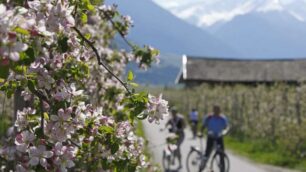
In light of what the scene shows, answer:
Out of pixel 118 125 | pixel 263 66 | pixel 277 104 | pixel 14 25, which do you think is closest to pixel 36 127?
pixel 118 125

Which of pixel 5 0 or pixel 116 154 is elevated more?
pixel 5 0

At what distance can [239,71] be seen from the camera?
65375 mm

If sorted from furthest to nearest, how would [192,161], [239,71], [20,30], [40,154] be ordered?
[239,71] → [192,161] → [40,154] → [20,30]

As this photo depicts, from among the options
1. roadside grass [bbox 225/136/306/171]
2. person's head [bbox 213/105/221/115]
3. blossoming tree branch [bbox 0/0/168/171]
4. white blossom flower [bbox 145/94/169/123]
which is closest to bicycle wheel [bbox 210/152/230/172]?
person's head [bbox 213/105/221/115]

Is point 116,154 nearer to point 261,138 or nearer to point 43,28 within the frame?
point 43,28

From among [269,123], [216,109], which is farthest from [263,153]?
[216,109]

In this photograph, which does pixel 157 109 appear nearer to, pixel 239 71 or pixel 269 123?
pixel 269 123

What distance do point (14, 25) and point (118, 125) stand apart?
4.31ft

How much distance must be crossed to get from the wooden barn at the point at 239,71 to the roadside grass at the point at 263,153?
107 feet

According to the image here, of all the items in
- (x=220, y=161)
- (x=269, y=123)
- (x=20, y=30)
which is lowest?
(x=269, y=123)

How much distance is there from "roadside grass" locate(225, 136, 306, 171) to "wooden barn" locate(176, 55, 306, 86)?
32.6 m

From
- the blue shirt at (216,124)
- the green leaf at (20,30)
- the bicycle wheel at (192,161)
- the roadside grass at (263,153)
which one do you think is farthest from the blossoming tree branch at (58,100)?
the roadside grass at (263,153)

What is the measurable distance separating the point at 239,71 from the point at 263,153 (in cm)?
4340

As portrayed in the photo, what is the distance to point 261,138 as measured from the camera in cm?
2658
